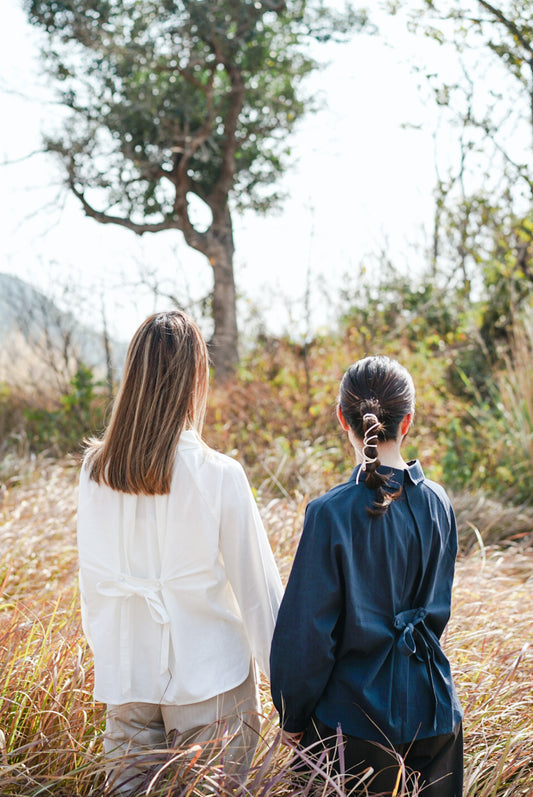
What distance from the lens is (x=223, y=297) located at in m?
12.5

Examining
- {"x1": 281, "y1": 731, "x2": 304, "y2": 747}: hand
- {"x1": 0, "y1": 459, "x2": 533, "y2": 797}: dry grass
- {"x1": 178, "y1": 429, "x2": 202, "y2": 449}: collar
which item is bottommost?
{"x1": 0, "y1": 459, "x2": 533, "y2": 797}: dry grass

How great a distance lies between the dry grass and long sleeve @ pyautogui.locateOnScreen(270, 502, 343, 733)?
16 cm

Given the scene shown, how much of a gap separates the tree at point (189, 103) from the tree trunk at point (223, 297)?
20 mm

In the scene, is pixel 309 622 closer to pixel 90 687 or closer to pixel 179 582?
pixel 179 582

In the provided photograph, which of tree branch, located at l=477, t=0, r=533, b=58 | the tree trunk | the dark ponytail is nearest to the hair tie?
the dark ponytail

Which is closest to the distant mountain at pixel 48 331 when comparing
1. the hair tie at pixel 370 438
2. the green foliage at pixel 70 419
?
the green foliage at pixel 70 419

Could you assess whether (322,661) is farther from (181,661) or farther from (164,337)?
(164,337)

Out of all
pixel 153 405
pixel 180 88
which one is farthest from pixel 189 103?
pixel 153 405

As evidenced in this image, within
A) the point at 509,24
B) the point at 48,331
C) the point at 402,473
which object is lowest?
the point at 402,473

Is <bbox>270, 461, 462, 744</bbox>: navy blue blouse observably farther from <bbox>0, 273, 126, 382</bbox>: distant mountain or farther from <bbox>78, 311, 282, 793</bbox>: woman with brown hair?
<bbox>0, 273, 126, 382</bbox>: distant mountain

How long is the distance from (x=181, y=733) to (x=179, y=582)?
404 mm

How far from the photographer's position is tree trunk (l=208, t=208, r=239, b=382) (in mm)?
12070

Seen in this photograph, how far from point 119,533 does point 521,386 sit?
4.95 m

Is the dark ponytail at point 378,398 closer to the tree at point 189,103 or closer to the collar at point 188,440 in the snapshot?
the collar at point 188,440
